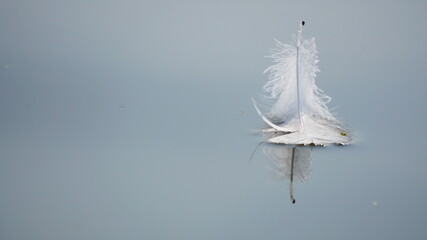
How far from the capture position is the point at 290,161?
216cm

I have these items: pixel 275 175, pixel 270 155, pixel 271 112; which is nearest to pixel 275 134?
pixel 271 112

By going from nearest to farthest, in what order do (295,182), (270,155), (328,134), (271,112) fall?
(295,182) < (270,155) < (328,134) < (271,112)

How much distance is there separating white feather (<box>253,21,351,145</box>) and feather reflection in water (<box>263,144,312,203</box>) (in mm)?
130

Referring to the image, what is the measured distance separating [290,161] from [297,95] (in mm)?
412

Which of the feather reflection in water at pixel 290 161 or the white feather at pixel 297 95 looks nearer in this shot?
the feather reflection in water at pixel 290 161

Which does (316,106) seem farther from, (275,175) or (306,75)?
(275,175)

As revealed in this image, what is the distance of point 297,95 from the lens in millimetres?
2500

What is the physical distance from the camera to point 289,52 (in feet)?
8.27

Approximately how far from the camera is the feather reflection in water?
2.00 meters

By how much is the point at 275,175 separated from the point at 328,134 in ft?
1.50

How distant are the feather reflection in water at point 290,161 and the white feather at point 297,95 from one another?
130 mm

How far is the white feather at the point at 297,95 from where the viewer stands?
2.46 m

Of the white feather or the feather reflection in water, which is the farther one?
the white feather

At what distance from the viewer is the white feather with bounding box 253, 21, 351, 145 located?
2.46 metres
